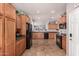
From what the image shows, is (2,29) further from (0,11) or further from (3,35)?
(0,11)

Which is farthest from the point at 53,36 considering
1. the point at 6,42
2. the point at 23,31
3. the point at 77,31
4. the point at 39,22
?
the point at 6,42

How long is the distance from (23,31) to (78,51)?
405cm

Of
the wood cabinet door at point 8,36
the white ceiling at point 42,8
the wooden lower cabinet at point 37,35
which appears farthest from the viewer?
the wooden lower cabinet at point 37,35

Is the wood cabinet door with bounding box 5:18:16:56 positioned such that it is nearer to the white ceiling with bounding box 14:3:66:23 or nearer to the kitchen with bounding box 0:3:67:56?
the kitchen with bounding box 0:3:67:56

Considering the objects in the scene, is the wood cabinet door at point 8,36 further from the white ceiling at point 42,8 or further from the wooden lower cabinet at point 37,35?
the wooden lower cabinet at point 37,35

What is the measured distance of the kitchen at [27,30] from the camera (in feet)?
8.63

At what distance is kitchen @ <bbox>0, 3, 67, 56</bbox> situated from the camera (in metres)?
2.63

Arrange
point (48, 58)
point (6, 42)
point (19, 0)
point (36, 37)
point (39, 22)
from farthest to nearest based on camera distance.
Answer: point (39, 22) < point (36, 37) < point (6, 42) < point (19, 0) < point (48, 58)

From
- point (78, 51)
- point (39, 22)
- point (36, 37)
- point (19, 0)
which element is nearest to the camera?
point (19, 0)

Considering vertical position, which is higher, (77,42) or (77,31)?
(77,31)

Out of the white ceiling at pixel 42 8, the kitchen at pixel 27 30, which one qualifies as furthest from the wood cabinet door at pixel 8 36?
the white ceiling at pixel 42 8

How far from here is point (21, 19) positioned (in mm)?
6824

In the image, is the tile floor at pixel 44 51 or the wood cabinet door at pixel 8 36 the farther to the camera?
the tile floor at pixel 44 51

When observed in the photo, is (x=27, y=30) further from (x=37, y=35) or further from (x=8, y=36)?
(x=37, y=35)
